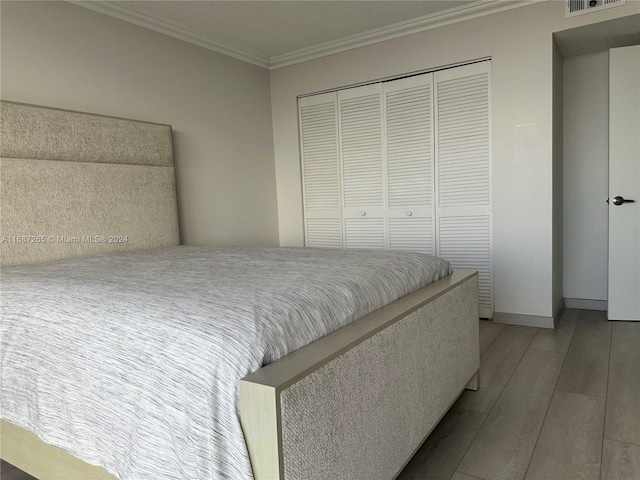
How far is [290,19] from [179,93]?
98 cm

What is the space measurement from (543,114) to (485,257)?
41.6 inches

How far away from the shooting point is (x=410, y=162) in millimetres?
3494

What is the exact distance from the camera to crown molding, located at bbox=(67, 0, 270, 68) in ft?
9.01

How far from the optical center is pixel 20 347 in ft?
4.20

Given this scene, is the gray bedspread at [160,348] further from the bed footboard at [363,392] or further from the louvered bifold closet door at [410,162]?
the louvered bifold closet door at [410,162]

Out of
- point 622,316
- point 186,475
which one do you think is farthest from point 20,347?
point 622,316

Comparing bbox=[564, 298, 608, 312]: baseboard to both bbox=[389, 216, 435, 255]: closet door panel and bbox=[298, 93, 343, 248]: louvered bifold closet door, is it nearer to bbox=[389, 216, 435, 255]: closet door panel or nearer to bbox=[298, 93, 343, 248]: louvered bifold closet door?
bbox=[389, 216, 435, 255]: closet door panel

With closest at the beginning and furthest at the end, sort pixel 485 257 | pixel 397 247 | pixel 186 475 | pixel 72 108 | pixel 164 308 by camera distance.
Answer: pixel 186 475 < pixel 164 308 < pixel 72 108 < pixel 485 257 < pixel 397 247

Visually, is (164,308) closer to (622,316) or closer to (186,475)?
(186,475)

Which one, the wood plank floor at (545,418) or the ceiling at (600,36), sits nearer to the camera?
the wood plank floor at (545,418)

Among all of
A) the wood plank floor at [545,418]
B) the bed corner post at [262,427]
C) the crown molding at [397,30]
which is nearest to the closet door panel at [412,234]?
the wood plank floor at [545,418]

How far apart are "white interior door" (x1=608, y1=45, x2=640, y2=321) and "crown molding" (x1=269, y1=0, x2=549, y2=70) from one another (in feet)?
2.48

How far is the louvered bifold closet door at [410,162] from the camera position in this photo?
134 inches

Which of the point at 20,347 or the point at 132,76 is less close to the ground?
Answer: the point at 132,76
